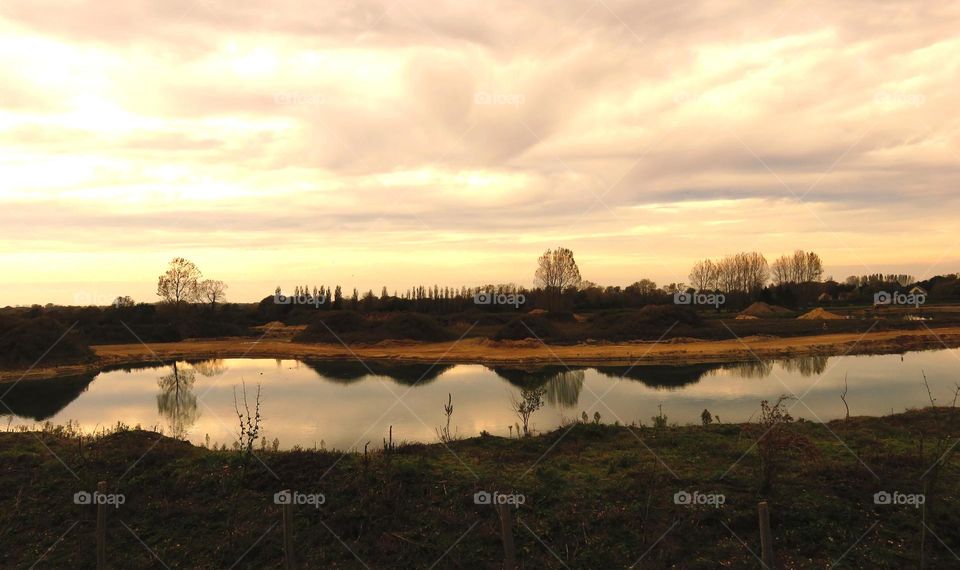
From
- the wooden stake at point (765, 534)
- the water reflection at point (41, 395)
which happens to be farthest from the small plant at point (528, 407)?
the water reflection at point (41, 395)

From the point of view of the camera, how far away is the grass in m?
7.97

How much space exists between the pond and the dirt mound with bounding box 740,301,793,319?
29.4m

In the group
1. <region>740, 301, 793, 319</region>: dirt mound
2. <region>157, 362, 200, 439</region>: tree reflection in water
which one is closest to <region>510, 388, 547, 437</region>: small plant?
<region>157, 362, 200, 439</region>: tree reflection in water

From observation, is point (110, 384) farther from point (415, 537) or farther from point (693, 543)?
point (693, 543)

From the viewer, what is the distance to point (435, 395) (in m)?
24.3

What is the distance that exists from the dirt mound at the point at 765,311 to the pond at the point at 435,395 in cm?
2939

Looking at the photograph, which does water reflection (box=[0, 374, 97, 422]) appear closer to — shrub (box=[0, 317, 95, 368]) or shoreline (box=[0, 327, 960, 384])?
shoreline (box=[0, 327, 960, 384])

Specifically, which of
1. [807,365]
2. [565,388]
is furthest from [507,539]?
[807,365]

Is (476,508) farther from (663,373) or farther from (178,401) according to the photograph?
(663,373)

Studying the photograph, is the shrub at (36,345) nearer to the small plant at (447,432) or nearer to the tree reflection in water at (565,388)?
the tree reflection in water at (565,388)

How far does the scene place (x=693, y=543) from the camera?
7.98 m

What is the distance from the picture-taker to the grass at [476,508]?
797cm

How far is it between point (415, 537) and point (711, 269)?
101 m

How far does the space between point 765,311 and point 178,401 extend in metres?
63.3
